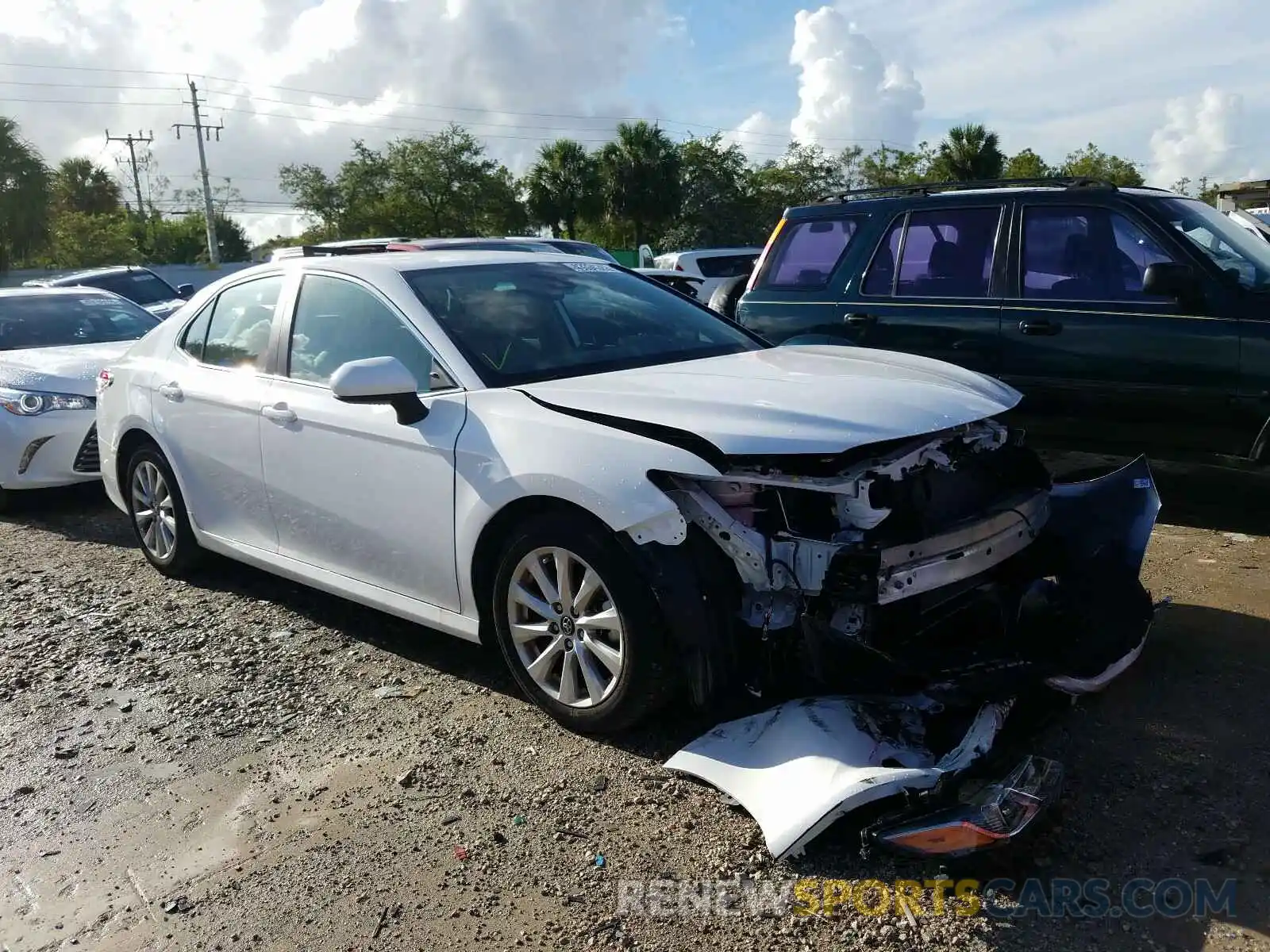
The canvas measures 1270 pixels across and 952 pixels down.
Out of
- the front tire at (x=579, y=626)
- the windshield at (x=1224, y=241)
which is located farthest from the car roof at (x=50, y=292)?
the windshield at (x=1224, y=241)

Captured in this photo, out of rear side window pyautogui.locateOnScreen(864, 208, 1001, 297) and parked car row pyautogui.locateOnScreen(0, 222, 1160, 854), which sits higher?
rear side window pyautogui.locateOnScreen(864, 208, 1001, 297)

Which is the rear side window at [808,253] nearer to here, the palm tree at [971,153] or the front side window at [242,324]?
the front side window at [242,324]

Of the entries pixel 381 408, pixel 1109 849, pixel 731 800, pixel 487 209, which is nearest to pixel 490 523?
pixel 381 408

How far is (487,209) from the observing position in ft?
154

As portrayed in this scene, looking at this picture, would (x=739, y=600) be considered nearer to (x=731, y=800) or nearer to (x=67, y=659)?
(x=731, y=800)

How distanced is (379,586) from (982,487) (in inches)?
88.2

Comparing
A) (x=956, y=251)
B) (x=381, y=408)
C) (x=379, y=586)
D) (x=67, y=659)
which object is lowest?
(x=67, y=659)

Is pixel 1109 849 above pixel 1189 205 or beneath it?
beneath

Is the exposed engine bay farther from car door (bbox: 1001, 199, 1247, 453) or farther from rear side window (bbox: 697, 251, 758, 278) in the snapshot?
rear side window (bbox: 697, 251, 758, 278)

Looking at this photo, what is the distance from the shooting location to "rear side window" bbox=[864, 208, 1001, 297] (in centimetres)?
625

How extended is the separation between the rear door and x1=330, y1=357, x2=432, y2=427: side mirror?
3.52m

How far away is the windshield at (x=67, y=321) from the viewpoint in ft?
27.0

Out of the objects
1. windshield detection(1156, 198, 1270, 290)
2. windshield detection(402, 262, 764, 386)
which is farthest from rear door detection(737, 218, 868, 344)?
windshield detection(402, 262, 764, 386)

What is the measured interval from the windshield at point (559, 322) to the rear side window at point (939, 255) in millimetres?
2169
